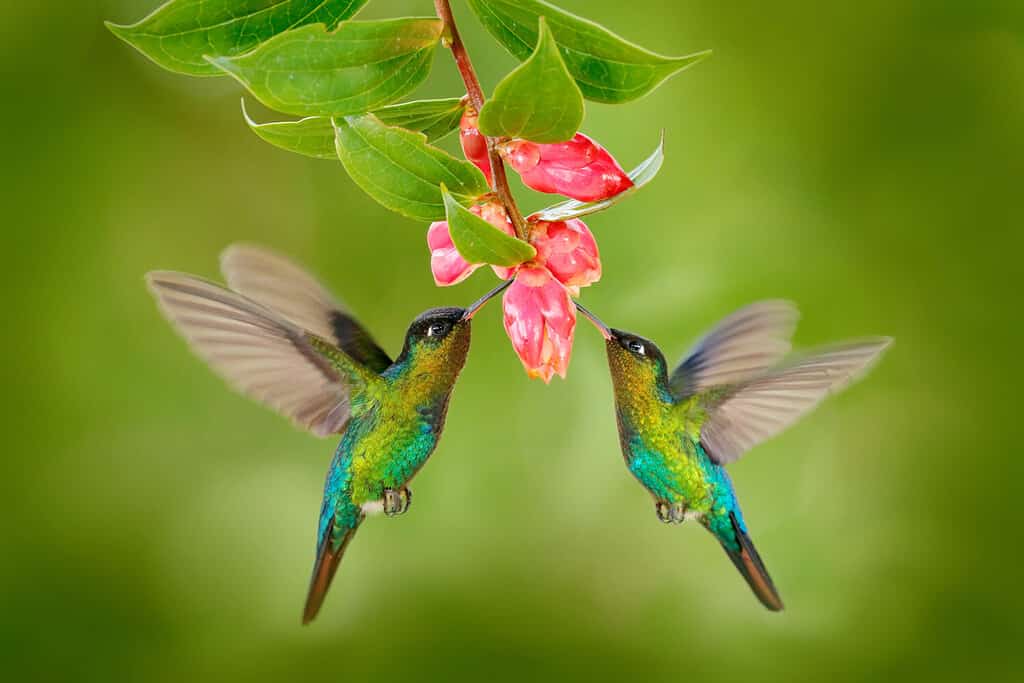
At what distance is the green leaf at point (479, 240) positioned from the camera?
1069 millimetres

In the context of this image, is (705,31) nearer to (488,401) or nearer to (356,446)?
(488,401)

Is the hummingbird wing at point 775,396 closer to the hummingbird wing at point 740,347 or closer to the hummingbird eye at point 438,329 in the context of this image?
the hummingbird wing at point 740,347

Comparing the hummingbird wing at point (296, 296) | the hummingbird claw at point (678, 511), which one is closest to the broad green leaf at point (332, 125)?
the hummingbird wing at point (296, 296)

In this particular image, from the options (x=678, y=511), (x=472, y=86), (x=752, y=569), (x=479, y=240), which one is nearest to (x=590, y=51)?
(x=472, y=86)

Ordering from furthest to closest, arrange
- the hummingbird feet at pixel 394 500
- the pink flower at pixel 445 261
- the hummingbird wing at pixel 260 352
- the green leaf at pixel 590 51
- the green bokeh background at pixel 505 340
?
1. the green bokeh background at pixel 505 340
2. the hummingbird feet at pixel 394 500
3. the hummingbird wing at pixel 260 352
4. the pink flower at pixel 445 261
5. the green leaf at pixel 590 51

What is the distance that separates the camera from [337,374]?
1.82 metres

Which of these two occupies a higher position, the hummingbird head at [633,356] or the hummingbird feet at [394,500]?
the hummingbird head at [633,356]

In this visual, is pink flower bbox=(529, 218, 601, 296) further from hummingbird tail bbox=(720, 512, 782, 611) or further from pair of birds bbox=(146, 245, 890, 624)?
hummingbird tail bbox=(720, 512, 782, 611)

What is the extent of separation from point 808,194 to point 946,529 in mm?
1429

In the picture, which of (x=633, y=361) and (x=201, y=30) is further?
(x=633, y=361)

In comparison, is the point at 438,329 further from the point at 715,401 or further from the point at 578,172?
→ the point at 715,401

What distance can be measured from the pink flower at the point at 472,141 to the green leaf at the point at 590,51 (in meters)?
0.11

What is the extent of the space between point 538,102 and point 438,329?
2.07 feet

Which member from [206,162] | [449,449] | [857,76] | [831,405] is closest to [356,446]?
[449,449]
